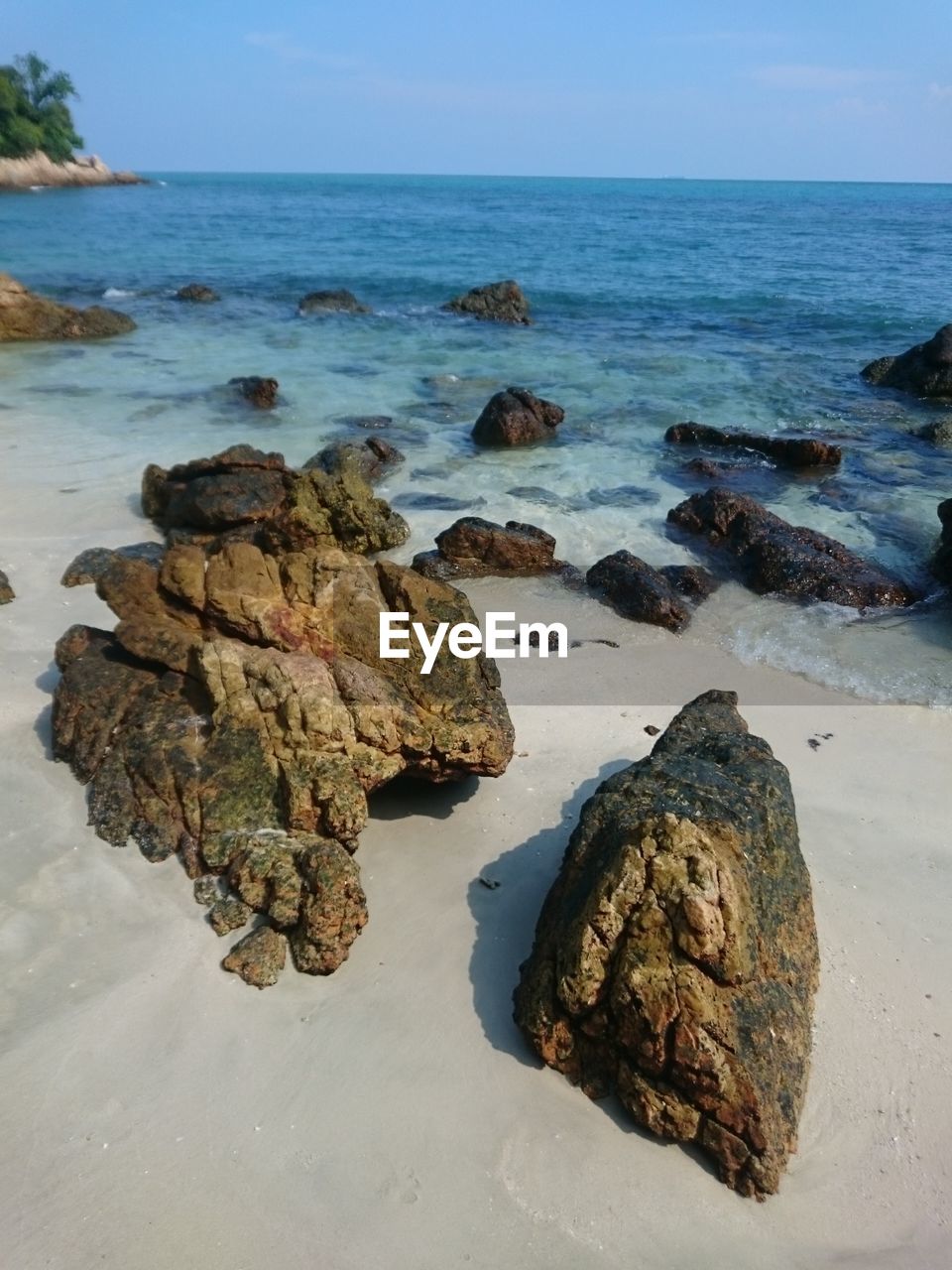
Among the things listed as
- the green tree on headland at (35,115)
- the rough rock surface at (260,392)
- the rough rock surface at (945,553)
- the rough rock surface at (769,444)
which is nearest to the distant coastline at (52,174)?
the green tree on headland at (35,115)

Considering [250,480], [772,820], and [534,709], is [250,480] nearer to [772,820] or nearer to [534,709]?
[534,709]

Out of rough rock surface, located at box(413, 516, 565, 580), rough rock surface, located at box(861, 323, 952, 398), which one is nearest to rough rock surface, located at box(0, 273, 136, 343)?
rough rock surface, located at box(413, 516, 565, 580)

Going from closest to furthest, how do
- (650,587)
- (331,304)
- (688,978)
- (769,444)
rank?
(688,978) → (650,587) → (769,444) → (331,304)

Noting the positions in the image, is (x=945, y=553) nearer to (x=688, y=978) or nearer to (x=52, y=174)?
(x=688, y=978)

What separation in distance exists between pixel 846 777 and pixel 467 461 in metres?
9.04

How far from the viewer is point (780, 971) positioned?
4.46m

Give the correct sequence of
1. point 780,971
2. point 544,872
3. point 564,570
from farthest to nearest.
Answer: point 564,570, point 544,872, point 780,971

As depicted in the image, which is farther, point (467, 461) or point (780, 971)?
point (467, 461)

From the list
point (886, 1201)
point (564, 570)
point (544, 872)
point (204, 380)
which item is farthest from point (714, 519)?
point (204, 380)

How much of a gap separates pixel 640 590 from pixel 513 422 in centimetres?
647

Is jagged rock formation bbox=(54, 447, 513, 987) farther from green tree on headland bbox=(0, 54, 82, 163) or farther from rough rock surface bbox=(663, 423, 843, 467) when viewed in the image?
green tree on headland bbox=(0, 54, 82, 163)

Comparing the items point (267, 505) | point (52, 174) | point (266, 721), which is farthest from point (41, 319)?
point (52, 174)

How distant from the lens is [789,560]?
1028 centimetres

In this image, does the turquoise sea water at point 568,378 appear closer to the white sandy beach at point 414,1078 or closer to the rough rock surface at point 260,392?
the rough rock surface at point 260,392
